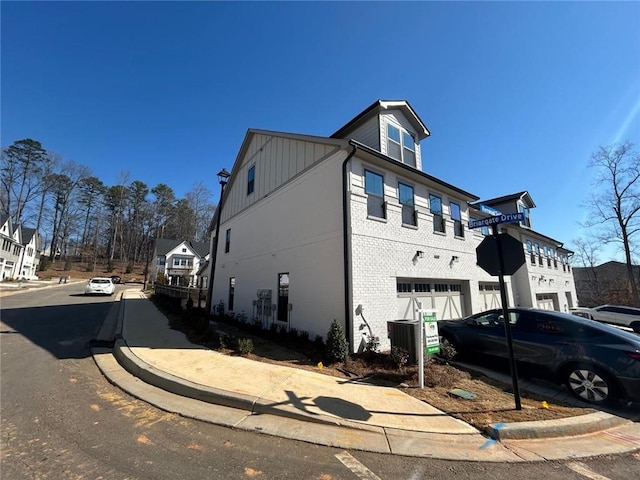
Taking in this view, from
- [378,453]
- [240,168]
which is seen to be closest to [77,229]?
[240,168]

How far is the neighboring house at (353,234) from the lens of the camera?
27.2 ft

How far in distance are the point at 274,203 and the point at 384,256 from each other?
5674 mm

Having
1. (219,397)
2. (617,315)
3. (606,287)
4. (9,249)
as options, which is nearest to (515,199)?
(617,315)

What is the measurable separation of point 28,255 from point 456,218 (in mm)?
63291

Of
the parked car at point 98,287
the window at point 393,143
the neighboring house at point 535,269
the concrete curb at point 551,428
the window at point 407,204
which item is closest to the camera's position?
the concrete curb at point 551,428

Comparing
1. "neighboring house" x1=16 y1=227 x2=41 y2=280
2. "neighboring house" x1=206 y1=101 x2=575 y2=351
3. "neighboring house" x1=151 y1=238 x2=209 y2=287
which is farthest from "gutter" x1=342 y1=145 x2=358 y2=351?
"neighboring house" x1=16 y1=227 x2=41 y2=280

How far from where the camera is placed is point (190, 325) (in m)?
11.2

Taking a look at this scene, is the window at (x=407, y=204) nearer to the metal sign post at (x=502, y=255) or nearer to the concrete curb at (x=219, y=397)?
the metal sign post at (x=502, y=255)

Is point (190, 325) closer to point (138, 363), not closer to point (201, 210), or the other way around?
point (138, 363)

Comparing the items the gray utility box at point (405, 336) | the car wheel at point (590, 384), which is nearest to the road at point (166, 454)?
the car wheel at point (590, 384)

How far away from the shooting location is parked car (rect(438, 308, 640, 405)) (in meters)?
4.86

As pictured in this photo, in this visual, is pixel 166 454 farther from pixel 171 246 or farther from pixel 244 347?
pixel 171 246

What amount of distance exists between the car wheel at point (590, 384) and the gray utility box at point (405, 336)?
285 cm

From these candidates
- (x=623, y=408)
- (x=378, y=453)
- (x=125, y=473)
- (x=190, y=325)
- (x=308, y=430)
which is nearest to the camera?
(x=125, y=473)
